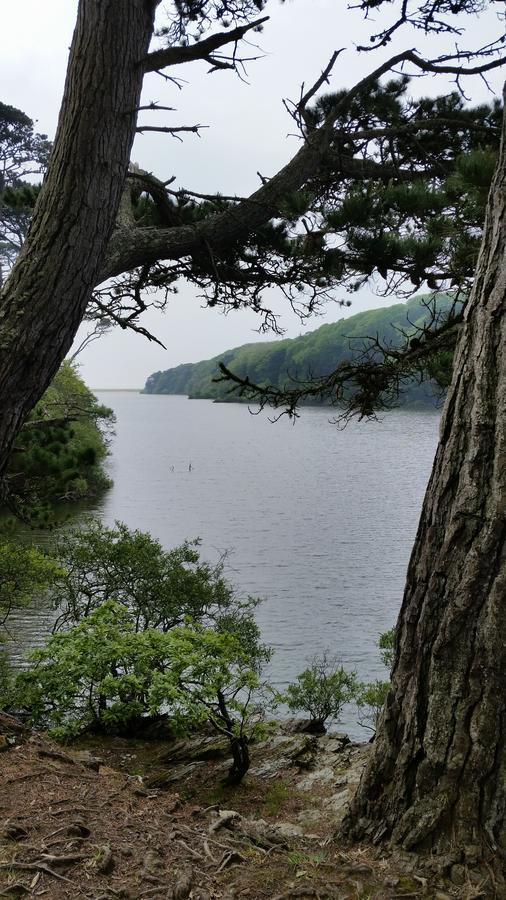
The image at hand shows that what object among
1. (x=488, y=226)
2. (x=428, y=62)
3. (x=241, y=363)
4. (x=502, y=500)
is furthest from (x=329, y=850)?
(x=241, y=363)

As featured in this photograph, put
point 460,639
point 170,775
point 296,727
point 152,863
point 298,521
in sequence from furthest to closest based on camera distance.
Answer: point 298,521 < point 296,727 < point 170,775 < point 152,863 < point 460,639

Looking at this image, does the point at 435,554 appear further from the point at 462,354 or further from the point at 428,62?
the point at 428,62

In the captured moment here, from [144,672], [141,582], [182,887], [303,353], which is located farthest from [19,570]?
[303,353]

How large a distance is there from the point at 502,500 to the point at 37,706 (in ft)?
16.7

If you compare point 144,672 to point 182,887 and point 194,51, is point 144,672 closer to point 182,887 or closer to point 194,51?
point 182,887

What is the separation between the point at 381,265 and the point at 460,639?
4041mm

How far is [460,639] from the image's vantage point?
2.63 meters

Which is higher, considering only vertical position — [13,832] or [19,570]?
[13,832]

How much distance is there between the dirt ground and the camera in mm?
2531

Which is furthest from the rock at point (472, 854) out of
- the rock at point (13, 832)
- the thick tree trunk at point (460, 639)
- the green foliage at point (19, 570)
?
the green foliage at point (19, 570)

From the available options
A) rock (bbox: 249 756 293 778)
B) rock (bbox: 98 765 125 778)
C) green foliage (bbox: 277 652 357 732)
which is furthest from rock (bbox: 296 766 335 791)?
green foliage (bbox: 277 652 357 732)

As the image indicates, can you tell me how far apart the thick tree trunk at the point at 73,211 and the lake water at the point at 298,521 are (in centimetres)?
465

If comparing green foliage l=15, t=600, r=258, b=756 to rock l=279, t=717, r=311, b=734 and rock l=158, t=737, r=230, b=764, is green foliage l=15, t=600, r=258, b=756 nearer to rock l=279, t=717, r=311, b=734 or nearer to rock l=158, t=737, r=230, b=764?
rock l=158, t=737, r=230, b=764

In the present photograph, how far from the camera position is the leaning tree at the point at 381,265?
2.61 m
